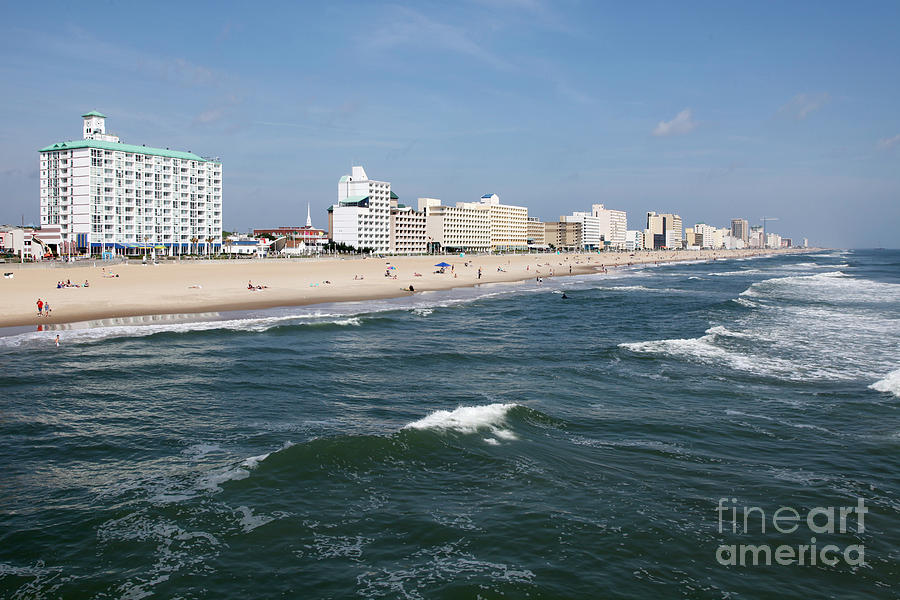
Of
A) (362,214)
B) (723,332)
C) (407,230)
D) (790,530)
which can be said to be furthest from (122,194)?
(790,530)

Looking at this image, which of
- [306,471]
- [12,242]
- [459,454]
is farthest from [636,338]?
[12,242]

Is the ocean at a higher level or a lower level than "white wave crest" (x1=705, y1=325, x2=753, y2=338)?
lower

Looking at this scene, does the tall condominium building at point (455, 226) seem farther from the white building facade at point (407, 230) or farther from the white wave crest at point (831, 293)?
the white wave crest at point (831, 293)

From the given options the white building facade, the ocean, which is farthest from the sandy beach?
the white building facade

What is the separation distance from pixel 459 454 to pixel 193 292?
37.3 m

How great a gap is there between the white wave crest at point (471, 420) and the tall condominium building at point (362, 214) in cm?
11992

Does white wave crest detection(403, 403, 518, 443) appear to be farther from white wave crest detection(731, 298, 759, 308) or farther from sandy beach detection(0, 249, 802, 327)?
white wave crest detection(731, 298, 759, 308)

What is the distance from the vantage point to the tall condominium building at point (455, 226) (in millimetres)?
165750

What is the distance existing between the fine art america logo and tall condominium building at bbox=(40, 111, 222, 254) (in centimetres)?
10671

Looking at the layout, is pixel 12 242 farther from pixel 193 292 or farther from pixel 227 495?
pixel 227 495

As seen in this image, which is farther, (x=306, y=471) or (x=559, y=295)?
(x=559, y=295)

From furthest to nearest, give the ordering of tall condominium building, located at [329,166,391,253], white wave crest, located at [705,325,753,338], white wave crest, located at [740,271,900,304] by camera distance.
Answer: tall condominium building, located at [329,166,391,253] → white wave crest, located at [740,271,900,304] → white wave crest, located at [705,325,753,338]

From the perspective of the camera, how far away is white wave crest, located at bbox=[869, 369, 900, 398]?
17856mm

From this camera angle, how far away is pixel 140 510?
9938mm
